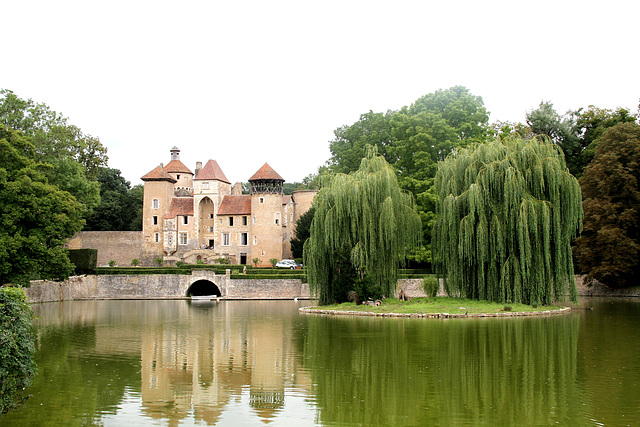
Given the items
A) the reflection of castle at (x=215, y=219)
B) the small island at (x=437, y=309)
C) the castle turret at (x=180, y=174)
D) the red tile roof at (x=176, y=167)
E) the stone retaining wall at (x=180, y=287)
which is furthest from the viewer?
the red tile roof at (x=176, y=167)

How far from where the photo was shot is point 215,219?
158ft

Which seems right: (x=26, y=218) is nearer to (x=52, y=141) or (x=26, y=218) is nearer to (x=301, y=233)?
(x=52, y=141)

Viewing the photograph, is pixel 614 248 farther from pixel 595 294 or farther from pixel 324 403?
pixel 324 403

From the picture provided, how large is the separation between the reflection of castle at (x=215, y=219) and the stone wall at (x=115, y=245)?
0.99 metres

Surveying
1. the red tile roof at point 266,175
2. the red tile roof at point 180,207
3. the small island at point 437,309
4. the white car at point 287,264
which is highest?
the red tile roof at point 266,175

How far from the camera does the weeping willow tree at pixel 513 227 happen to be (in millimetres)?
22000

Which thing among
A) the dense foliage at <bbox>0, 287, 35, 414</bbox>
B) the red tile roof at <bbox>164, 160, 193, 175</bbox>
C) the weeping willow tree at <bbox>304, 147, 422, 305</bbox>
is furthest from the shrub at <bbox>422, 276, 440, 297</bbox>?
the red tile roof at <bbox>164, 160, 193, 175</bbox>

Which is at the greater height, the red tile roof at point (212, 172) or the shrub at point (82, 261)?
the red tile roof at point (212, 172)

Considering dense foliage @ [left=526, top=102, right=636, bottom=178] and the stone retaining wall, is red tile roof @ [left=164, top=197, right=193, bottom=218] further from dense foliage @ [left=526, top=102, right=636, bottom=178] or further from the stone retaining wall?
dense foliage @ [left=526, top=102, right=636, bottom=178]

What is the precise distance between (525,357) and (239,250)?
36670 millimetres

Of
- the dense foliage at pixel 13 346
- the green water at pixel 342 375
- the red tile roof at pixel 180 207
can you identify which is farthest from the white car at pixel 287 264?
the dense foliage at pixel 13 346

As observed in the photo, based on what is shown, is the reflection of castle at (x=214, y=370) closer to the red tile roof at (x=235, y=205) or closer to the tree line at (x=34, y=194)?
the tree line at (x=34, y=194)

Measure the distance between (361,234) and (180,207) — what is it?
27.8 metres

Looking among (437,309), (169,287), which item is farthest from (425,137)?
(169,287)
